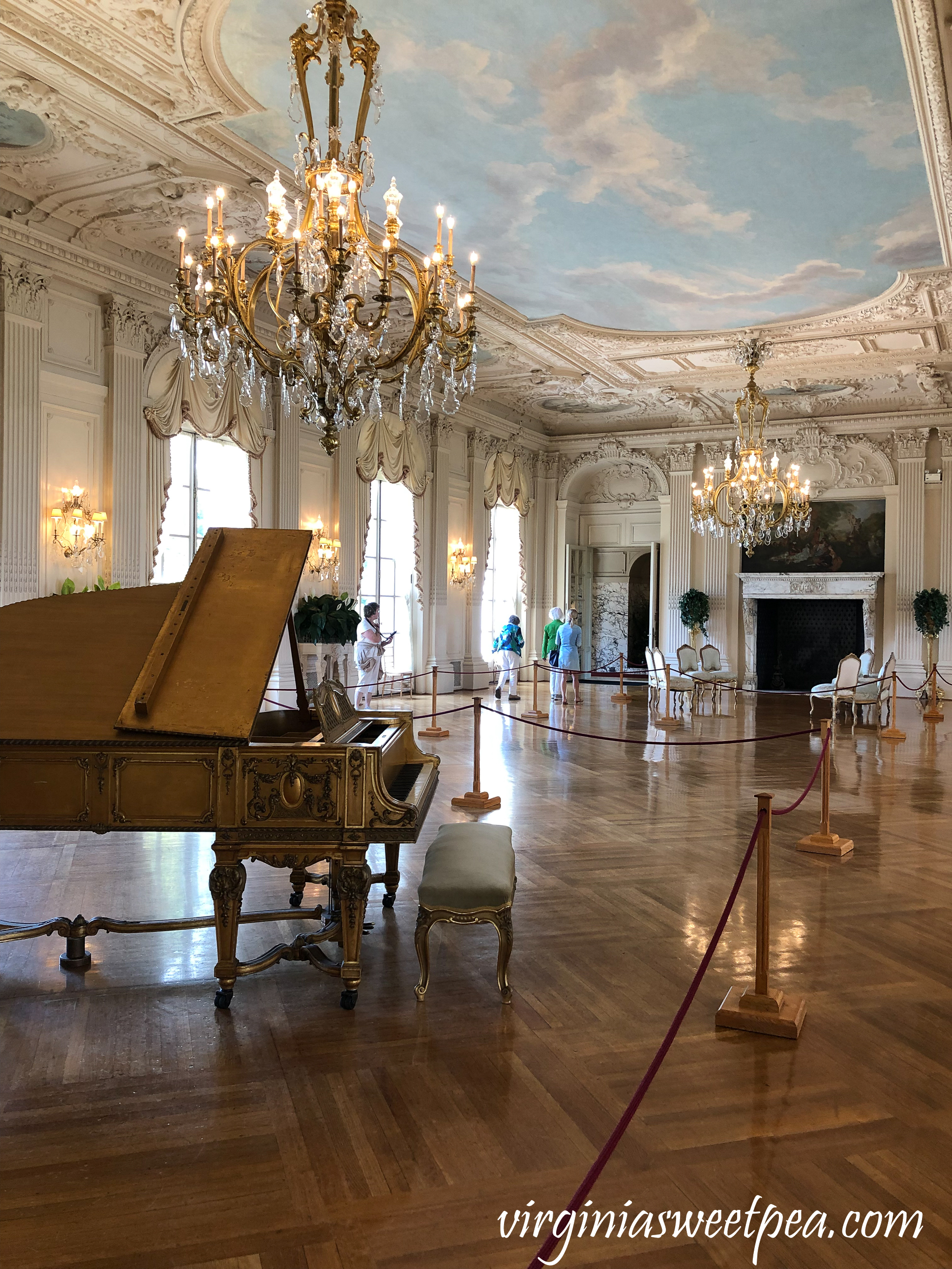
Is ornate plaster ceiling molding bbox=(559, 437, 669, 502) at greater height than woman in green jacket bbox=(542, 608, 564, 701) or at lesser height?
greater

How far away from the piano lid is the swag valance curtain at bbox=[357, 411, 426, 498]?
10.2 m

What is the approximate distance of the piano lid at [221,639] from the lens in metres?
3.28

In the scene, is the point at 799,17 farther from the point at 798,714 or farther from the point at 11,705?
the point at 798,714

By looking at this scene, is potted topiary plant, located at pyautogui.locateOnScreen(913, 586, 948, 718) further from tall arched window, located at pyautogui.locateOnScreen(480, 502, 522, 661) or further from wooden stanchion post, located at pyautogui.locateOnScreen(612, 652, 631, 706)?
tall arched window, located at pyautogui.locateOnScreen(480, 502, 522, 661)

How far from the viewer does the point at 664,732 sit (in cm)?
1118

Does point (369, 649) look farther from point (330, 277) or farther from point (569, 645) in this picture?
point (330, 277)

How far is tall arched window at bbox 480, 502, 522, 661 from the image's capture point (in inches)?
698

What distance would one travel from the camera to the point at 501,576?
60.4ft

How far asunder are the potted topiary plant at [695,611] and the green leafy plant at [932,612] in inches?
149

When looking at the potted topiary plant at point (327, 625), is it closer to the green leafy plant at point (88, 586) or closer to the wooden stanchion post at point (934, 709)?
the green leafy plant at point (88, 586)

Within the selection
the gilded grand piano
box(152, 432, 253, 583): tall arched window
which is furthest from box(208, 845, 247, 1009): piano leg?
box(152, 432, 253, 583): tall arched window

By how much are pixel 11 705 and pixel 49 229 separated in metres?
7.48

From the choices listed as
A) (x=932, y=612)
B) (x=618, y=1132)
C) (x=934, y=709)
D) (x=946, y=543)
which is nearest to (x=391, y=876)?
(x=618, y=1132)

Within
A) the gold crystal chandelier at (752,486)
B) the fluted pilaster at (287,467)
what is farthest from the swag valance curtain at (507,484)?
the fluted pilaster at (287,467)
